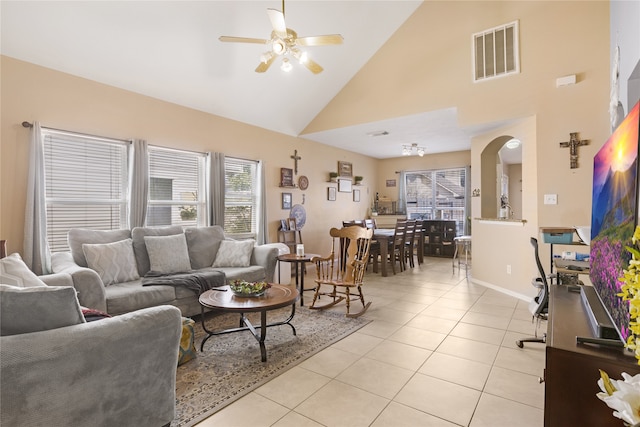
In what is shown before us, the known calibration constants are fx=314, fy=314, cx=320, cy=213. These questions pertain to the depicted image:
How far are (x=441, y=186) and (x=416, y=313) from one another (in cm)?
535

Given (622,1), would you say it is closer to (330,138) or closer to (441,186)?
(330,138)

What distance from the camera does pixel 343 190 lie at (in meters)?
7.40

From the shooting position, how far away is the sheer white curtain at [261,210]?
527cm

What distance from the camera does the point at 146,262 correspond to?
3545mm

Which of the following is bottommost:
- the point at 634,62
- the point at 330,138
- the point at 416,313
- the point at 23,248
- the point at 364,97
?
the point at 416,313

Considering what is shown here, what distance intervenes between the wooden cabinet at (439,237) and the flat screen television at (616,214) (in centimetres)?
598

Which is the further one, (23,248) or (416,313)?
(416,313)

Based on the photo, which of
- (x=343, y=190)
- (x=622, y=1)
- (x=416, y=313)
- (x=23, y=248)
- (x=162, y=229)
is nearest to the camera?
(x=622, y=1)

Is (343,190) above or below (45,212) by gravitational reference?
above

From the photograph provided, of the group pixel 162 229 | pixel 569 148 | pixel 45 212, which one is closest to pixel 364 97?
pixel 569 148

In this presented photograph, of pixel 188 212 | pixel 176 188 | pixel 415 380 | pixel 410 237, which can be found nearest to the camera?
pixel 415 380

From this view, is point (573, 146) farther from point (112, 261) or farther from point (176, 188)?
point (112, 261)

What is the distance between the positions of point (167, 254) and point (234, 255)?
2.62ft

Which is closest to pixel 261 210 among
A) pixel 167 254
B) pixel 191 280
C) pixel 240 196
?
pixel 240 196
